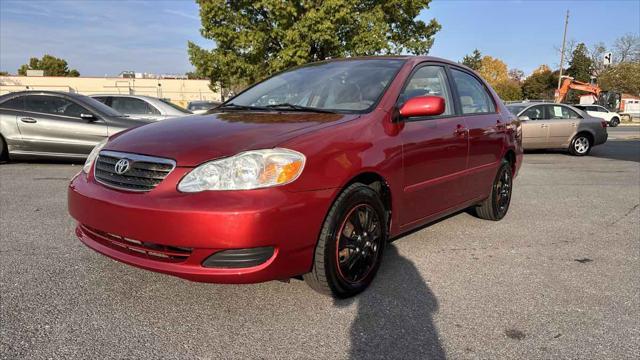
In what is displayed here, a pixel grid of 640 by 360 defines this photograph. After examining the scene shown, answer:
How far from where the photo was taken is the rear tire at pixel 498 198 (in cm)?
479

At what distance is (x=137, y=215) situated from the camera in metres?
2.48

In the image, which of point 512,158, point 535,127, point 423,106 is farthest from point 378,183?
point 535,127

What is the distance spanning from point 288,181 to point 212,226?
457 millimetres

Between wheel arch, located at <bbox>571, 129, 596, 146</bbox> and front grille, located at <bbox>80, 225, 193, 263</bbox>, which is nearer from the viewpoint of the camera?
front grille, located at <bbox>80, 225, 193, 263</bbox>

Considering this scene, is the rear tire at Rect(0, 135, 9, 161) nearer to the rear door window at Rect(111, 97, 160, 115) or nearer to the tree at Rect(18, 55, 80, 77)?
the rear door window at Rect(111, 97, 160, 115)

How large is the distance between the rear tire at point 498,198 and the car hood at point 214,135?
2.38 metres

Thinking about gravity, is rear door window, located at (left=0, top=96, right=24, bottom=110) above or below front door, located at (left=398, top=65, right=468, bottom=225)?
above

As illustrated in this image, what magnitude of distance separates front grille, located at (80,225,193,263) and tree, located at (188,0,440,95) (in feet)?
70.1

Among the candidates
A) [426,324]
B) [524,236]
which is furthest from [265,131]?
[524,236]

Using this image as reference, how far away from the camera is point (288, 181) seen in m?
2.49

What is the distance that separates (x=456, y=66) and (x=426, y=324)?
2.69 meters

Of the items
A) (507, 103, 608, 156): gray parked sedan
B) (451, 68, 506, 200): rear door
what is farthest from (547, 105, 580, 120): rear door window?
(451, 68, 506, 200): rear door

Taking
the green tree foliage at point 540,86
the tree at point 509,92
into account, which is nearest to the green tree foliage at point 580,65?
the green tree foliage at point 540,86

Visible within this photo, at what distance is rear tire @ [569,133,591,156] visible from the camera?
12203 millimetres
